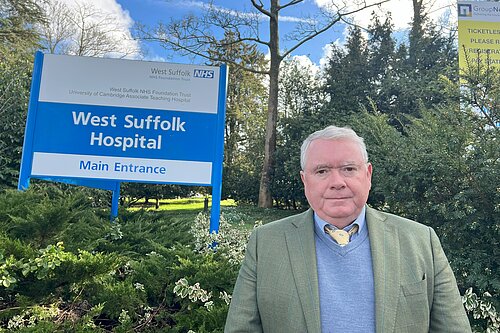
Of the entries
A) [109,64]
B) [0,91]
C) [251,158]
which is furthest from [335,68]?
[109,64]

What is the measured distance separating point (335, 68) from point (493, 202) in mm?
13201

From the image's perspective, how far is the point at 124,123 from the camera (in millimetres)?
4008

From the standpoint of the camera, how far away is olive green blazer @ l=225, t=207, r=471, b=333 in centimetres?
150

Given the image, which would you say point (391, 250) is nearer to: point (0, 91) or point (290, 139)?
point (0, 91)

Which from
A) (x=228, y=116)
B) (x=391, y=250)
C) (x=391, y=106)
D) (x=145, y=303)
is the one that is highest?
(x=228, y=116)

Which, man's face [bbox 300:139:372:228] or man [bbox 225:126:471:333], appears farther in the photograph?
man's face [bbox 300:139:372:228]

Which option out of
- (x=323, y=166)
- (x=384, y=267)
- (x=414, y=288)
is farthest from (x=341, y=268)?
(x=323, y=166)

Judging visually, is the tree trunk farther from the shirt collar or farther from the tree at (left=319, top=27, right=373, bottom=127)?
the shirt collar

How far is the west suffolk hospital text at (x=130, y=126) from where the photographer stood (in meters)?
3.97

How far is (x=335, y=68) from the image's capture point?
51.3 feet

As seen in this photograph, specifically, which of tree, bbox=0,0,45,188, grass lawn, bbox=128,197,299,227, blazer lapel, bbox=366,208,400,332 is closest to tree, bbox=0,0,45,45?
tree, bbox=0,0,45,188

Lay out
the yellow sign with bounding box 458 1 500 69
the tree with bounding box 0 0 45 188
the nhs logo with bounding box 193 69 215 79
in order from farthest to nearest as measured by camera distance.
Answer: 1. the yellow sign with bounding box 458 1 500 69
2. the tree with bounding box 0 0 45 188
3. the nhs logo with bounding box 193 69 215 79

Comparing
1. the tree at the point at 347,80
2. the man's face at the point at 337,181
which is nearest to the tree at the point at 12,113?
the man's face at the point at 337,181

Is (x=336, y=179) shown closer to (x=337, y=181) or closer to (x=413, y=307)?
(x=337, y=181)
